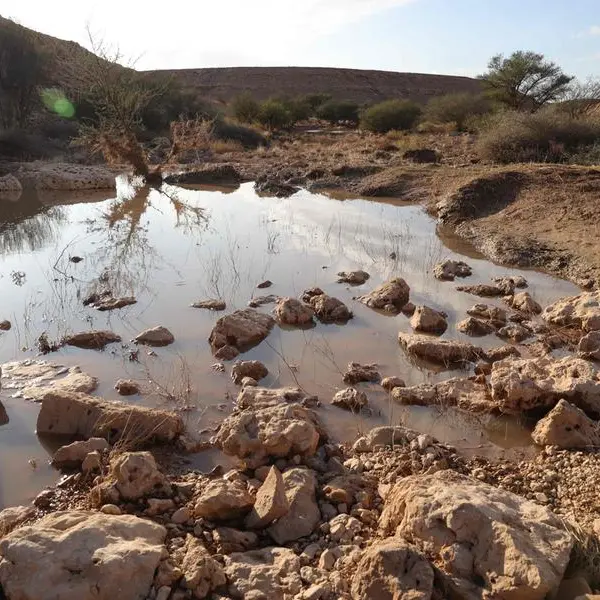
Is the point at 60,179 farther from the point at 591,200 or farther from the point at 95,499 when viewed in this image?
the point at 95,499

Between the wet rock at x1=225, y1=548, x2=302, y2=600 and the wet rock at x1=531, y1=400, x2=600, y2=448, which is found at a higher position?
the wet rock at x1=531, y1=400, x2=600, y2=448

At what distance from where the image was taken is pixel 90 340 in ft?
18.7

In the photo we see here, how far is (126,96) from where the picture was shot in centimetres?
1536

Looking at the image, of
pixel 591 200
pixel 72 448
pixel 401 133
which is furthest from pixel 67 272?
pixel 401 133

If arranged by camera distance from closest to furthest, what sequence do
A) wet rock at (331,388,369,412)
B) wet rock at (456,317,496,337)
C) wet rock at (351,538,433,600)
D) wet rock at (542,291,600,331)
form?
wet rock at (351,538,433,600) → wet rock at (331,388,369,412) → wet rock at (542,291,600,331) → wet rock at (456,317,496,337)

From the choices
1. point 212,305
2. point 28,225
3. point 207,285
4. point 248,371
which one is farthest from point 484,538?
point 28,225

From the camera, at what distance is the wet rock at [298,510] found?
3.04 metres

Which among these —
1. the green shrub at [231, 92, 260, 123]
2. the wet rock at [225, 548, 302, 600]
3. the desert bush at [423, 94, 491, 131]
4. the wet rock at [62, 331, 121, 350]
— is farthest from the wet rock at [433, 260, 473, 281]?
the green shrub at [231, 92, 260, 123]

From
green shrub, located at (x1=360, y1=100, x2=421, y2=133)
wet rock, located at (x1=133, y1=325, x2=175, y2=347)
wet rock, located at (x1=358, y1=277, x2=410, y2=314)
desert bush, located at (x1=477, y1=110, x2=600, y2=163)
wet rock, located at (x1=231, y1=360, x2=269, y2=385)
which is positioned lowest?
wet rock, located at (x1=231, y1=360, x2=269, y2=385)

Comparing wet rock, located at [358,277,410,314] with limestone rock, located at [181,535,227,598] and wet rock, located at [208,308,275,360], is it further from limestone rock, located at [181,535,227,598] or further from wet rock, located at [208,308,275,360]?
limestone rock, located at [181,535,227,598]

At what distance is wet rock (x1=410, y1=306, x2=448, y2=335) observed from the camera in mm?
6078

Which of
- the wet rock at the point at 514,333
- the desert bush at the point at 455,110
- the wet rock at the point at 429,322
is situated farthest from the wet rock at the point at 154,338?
the desert bush at the point at 455,110

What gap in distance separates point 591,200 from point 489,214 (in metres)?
1.58

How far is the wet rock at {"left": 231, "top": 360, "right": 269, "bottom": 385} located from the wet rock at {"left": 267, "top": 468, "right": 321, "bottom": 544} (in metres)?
1.74
